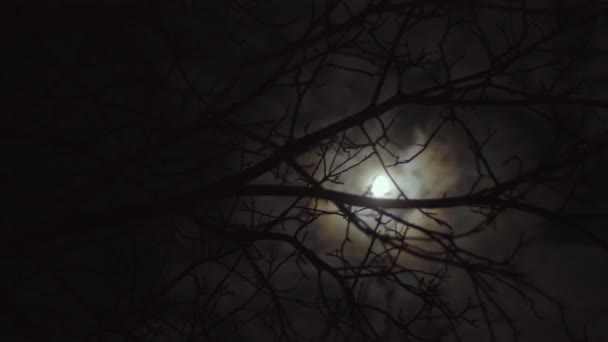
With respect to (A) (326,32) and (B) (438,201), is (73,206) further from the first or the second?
(B) (438,201)

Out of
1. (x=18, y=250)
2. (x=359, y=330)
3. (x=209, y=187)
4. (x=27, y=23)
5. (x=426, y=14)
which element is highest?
(x=426, y=14)

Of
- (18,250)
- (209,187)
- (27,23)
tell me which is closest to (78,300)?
(18,250)

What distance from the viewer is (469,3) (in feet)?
15.3

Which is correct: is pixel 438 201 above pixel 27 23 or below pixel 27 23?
below

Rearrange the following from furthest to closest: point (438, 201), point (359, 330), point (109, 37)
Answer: point (109, 37), point (359, 330), point (438, 201)

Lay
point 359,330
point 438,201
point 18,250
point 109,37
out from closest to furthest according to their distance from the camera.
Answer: point 438,201 < point 18,250 < point 359,330 < point 109,37

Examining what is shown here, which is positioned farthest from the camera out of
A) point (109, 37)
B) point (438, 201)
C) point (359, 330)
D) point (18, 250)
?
point (109, 37)

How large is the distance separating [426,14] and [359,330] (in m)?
2.95

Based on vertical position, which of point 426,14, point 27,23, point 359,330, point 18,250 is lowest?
point 359,330

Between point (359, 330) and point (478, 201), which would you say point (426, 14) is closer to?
point (478, 201)

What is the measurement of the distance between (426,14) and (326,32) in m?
0.95

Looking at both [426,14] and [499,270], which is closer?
[499,270]

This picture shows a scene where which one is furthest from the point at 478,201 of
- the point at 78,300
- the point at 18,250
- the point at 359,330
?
the point at 18,250

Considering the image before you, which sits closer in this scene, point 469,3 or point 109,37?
point 469,3
